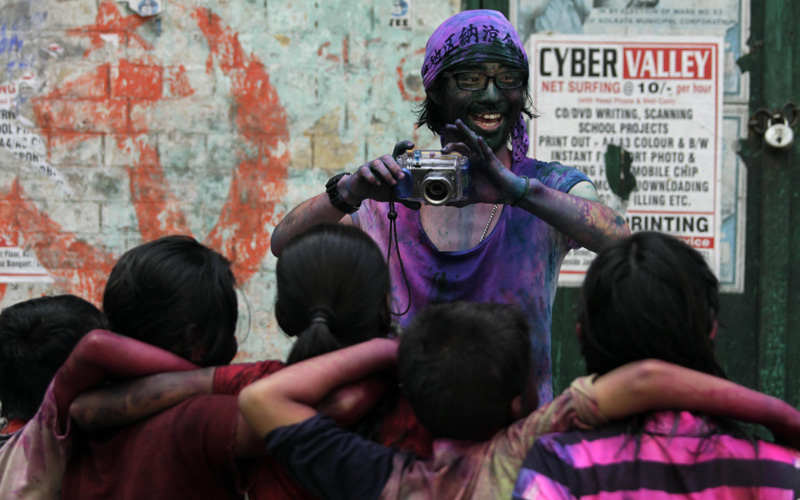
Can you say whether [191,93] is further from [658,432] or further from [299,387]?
[658,432]

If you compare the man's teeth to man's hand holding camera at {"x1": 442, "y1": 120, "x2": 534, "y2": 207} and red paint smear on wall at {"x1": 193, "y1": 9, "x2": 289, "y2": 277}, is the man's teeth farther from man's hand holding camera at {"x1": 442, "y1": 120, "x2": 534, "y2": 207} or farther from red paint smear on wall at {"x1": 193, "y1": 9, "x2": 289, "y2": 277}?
red paint smear on wall at {"x1": 193, "y1": 9, "x2": 289, "y2": 277}

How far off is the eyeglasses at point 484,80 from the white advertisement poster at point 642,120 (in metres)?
1.77

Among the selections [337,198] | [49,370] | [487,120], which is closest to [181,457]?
[49,370]

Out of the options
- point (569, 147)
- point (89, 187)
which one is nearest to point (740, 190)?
point (569, 147)

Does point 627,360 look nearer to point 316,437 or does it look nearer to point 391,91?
point 316,437

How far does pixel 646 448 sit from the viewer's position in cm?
140

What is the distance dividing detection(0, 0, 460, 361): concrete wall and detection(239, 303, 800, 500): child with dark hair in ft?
8.00

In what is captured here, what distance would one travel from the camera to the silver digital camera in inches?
76.7

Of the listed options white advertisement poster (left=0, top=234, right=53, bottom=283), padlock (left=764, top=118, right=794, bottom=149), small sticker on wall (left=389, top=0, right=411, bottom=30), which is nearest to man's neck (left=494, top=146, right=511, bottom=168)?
small sticker on wall (left=389, top=0, right=411, bottom=30)

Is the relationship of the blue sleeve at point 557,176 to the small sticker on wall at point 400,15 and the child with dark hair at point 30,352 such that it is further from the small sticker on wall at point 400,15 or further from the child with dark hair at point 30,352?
the small sticker on wall at point 400,15

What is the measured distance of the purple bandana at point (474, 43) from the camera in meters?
2.05

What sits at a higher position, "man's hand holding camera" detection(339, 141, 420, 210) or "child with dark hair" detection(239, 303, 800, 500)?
"man's hand holding camera" detection(339, 141, 420, 210)

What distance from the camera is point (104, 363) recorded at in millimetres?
1572

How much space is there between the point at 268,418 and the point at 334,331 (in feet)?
0.70
